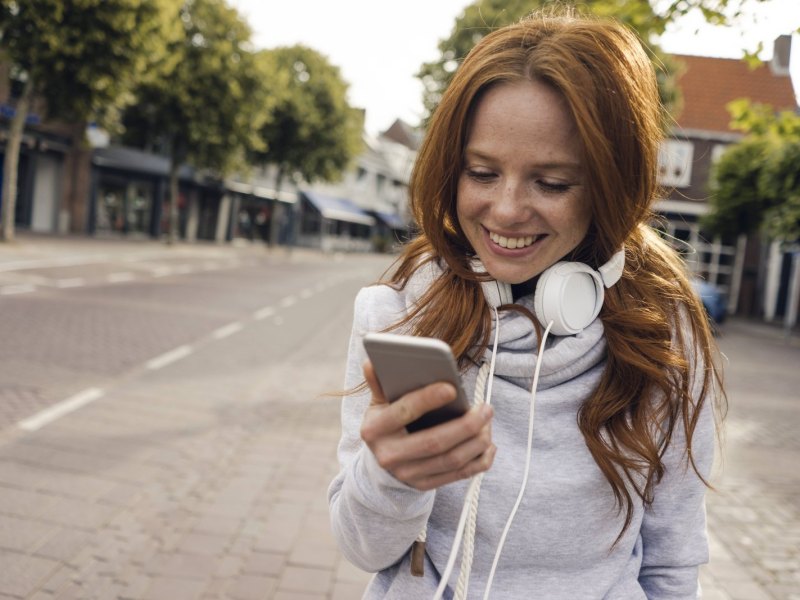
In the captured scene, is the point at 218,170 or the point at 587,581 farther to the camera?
the point at 218,170

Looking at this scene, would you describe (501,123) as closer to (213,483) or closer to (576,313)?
(576,313)

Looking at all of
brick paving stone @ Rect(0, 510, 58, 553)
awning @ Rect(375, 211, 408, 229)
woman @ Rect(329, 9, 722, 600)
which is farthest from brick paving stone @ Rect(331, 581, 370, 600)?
awning @ Rect(375, 211, 408, 229)

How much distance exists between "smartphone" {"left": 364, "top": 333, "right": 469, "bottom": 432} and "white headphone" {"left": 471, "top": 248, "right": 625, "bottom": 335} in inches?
17.0

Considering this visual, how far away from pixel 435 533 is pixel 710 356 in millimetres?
656

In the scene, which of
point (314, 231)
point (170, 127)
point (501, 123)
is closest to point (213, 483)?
point (501, 123)

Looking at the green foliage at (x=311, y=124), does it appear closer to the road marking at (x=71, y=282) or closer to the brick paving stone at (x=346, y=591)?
the road marking at (x=71, y=282)

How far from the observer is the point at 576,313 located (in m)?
1.42

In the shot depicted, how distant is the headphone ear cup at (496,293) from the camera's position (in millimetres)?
1449

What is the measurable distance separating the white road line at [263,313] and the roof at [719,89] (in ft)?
75.0

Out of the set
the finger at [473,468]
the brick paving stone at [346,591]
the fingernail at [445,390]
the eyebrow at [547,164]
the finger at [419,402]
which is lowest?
the brick paving stone at [346,591]

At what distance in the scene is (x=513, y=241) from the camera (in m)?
1.42

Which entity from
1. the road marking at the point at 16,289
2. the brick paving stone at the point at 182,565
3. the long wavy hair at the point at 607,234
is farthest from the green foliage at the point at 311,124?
the long wavy hair at the point at 607,234

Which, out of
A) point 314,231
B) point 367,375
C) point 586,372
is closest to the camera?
point 367,375

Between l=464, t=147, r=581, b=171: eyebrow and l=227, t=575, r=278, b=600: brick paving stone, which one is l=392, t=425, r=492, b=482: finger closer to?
l=464, t=147, r=581, b=171: eyebrow
